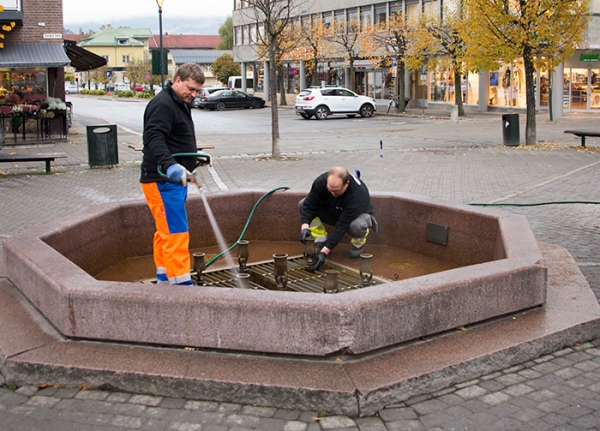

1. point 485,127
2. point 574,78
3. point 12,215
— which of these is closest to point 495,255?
point 12,215

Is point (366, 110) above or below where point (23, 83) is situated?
below

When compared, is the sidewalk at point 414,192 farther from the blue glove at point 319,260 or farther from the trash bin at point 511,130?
the blue glove at point 319,260

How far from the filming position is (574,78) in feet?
120

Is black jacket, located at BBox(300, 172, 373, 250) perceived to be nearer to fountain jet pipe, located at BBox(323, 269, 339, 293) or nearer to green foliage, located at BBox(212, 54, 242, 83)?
fountain jet pipe, located at BBox(323, 269, 339, 293)

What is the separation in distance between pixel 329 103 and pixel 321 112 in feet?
2.09

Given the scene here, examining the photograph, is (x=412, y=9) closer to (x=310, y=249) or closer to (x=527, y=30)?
(x=527, y=30)

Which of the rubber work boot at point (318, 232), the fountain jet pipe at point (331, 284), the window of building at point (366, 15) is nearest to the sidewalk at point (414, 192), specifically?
the fountain jet pipe at point (331, 284)

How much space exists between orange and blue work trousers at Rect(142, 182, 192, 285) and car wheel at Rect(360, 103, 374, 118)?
3406cm

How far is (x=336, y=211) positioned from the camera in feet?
23.6

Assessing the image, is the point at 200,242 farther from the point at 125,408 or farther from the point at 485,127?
the point at 485,127

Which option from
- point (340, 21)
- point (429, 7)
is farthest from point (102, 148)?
point (340, 21)

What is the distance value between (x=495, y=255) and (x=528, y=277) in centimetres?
132

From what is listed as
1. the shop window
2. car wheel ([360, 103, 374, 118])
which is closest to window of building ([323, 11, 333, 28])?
car wheel ([360, 103, 374, 118])

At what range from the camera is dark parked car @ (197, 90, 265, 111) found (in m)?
47.7
